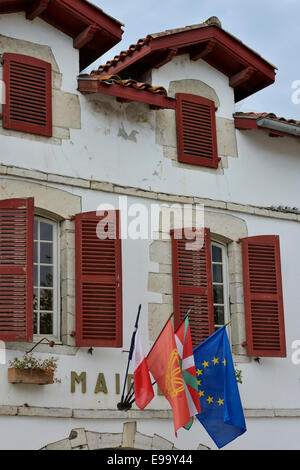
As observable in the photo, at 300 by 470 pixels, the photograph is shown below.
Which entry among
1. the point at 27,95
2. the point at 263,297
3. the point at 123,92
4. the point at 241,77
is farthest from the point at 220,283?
the point at 27,95

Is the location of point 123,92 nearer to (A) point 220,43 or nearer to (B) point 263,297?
(A) point 220,43

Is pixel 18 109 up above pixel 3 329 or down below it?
above

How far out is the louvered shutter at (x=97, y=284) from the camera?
1063 cm

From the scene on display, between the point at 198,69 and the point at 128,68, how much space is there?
102 centimetres

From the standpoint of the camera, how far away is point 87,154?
37.4ft

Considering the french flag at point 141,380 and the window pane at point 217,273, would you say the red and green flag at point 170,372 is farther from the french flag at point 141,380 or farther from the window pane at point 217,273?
the window pane at point 217,273

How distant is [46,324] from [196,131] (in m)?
3.47

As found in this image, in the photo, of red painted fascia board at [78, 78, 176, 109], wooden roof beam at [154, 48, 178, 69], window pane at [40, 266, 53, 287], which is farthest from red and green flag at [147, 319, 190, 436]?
wooden roof beam at [154, 48, 178, 69]

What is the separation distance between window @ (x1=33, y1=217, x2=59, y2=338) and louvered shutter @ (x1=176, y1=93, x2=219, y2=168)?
7.30ft

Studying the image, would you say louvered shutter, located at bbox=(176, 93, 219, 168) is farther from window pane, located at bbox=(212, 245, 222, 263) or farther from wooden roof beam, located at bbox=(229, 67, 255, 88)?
window pane, located at bbox=(212, 245, 222, 263)
